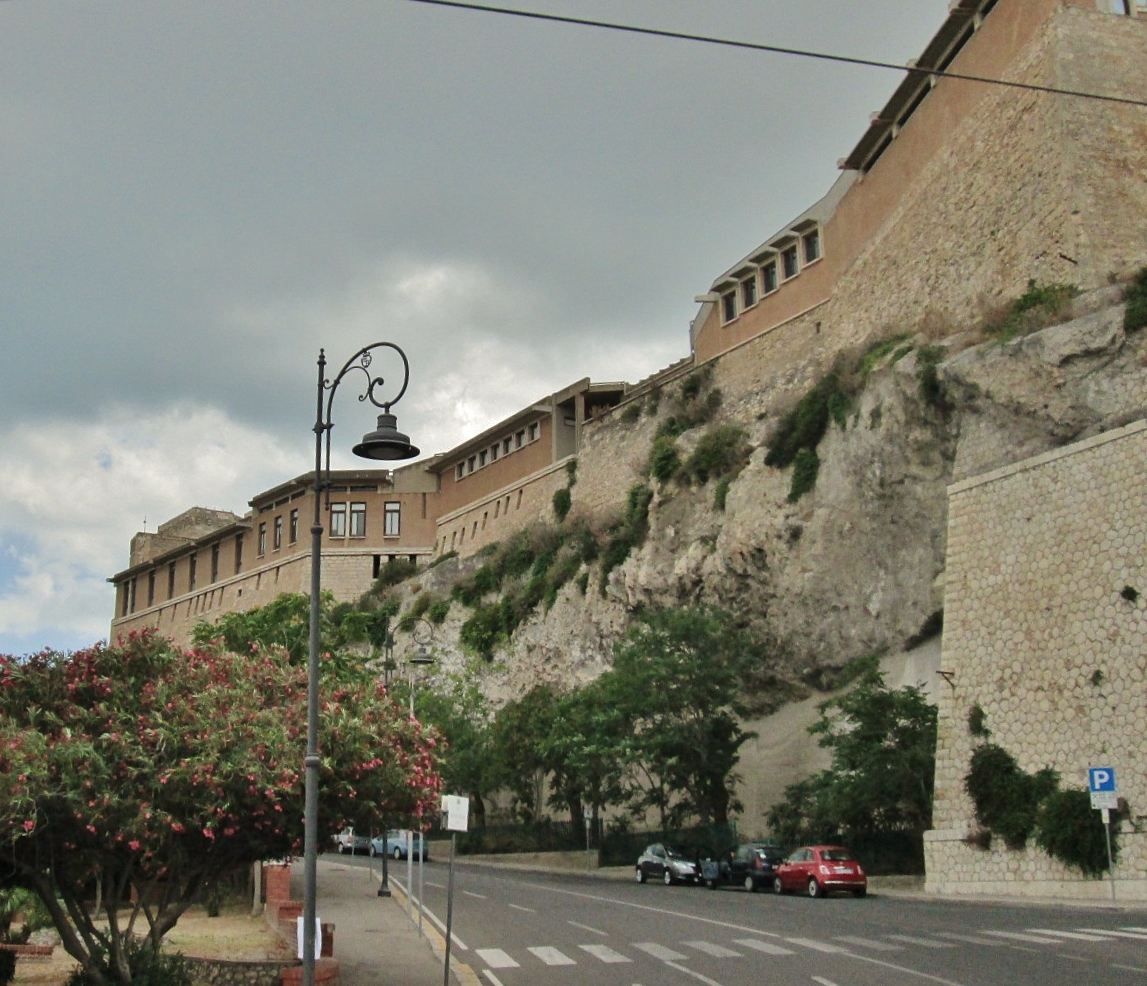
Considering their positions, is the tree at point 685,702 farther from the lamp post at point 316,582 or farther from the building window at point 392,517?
the building window at point 392,517

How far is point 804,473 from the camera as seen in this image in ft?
133

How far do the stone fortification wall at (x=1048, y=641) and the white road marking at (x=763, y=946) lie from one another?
852 cm

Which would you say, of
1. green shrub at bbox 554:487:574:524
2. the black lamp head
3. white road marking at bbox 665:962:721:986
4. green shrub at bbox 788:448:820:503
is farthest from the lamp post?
green shrub at bbox 554:487:574:524

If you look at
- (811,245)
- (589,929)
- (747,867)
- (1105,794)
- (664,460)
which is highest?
(811,245)

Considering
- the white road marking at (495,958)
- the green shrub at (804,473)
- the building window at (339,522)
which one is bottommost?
the white road marking at (495,958)

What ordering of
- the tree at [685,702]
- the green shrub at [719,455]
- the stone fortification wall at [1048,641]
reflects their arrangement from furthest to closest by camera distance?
1. the green shrub at [719,455]
2. the tree at [685,702]
3. the stone fortification wall at [1048,641]

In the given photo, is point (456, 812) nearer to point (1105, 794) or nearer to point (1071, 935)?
point (1071, 935)

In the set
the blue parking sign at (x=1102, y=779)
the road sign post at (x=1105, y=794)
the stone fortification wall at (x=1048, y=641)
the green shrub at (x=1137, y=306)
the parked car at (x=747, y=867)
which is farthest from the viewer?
the parked car at (x=747, y=867)

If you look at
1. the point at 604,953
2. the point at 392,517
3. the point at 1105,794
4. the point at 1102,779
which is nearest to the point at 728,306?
the point at 392,517

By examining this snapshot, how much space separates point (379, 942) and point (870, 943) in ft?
25.0

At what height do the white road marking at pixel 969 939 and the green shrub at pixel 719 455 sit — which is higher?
the green shrub at pixel 719 455

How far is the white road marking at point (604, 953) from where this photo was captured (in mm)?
16438

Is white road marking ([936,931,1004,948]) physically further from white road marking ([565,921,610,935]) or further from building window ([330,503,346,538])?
building window ([330,503,346,538])

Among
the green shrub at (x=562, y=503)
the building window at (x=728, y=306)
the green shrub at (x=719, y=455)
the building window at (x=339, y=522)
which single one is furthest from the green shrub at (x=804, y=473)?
the building window at (x=339, y=522)
